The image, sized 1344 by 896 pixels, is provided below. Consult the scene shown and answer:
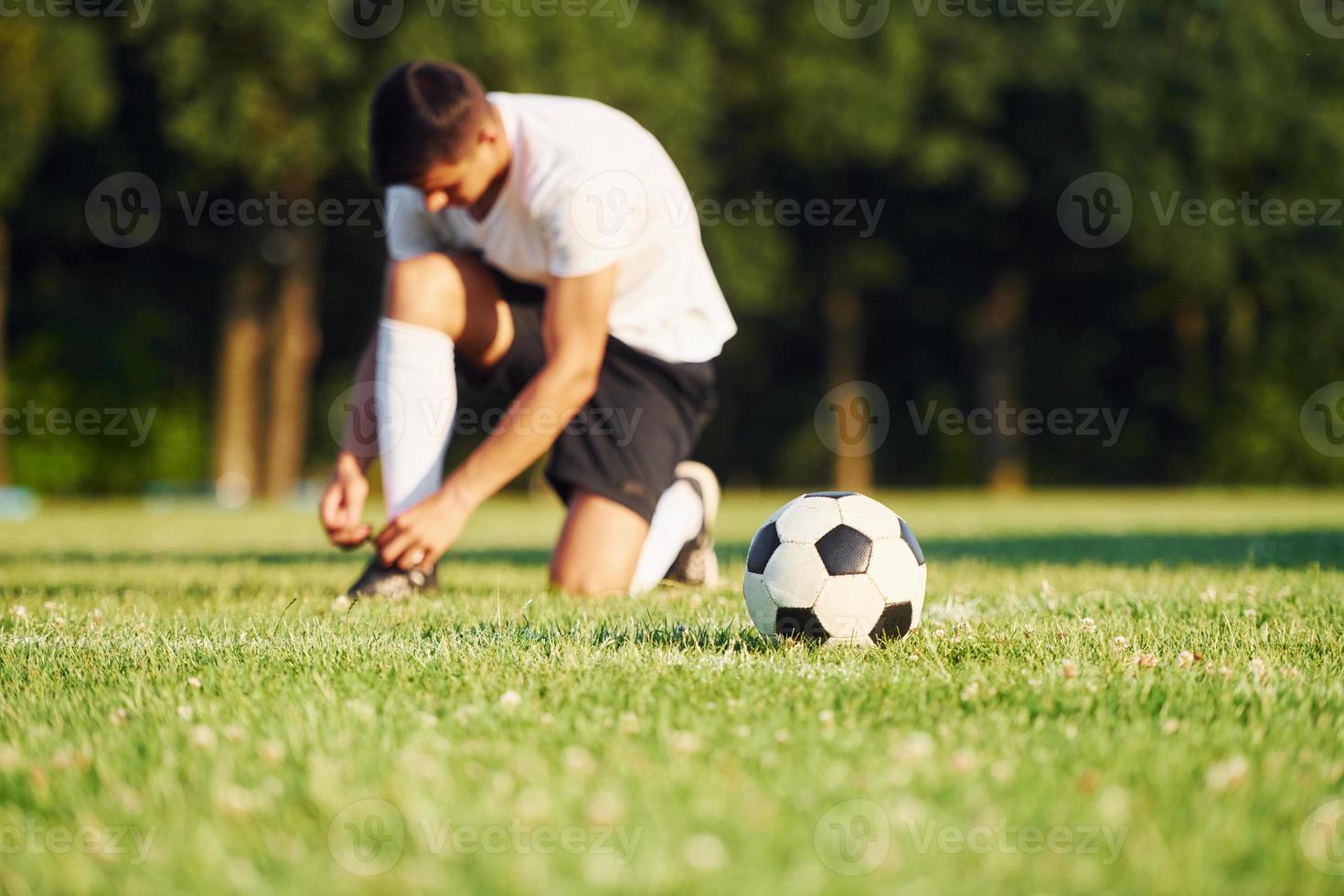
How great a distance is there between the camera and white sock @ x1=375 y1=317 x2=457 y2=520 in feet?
17.6

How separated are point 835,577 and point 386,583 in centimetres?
208

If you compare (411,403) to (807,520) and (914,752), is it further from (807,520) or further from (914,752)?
(914,752)

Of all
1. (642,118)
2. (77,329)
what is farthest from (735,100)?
(77,329)

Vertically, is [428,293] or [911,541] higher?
[428,293]

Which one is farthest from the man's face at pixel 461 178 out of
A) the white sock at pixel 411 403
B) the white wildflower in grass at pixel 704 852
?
the white wildflower in grass at pixel 704 852

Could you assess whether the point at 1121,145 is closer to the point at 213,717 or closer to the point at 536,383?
the point at 536,383

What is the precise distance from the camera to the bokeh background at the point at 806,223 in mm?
20359

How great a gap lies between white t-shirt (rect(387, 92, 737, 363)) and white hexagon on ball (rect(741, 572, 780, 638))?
5.38 ft

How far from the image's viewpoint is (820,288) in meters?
29.6

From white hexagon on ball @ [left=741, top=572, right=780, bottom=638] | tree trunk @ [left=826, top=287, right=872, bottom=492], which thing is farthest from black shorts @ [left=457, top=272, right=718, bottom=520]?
tree trunk @ [left=826, top=287, right=872, bottom=492]

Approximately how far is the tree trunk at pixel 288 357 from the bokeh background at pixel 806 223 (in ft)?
0.22

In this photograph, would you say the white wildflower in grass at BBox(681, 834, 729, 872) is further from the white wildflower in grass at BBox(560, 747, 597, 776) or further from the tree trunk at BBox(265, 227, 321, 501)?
the tree trunk at BBox(265, 227, 321, 501)

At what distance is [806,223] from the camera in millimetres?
29031

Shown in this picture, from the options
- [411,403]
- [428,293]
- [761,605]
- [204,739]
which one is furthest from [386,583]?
[204,739]
